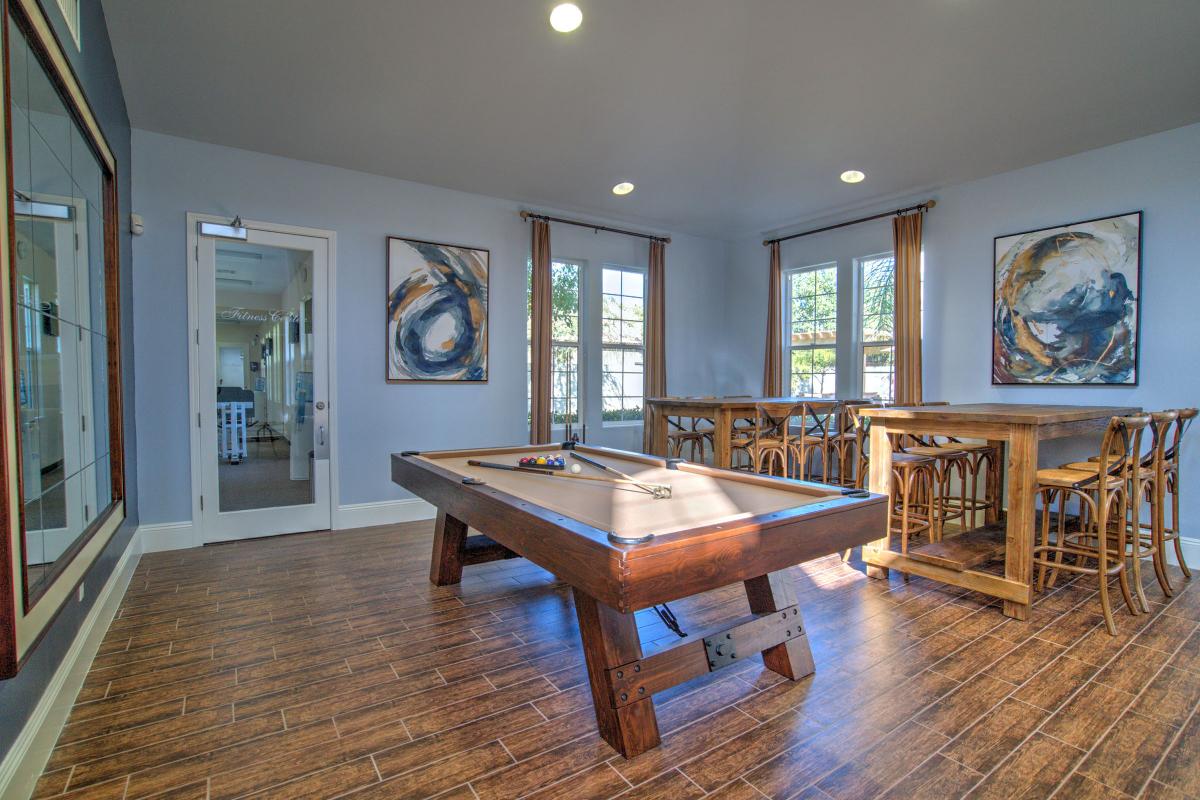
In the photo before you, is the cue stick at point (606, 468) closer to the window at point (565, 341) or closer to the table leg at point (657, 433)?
the table leg at point (657, 433)

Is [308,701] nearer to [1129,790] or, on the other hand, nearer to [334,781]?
[334,781]

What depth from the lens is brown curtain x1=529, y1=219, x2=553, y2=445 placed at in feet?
17.6

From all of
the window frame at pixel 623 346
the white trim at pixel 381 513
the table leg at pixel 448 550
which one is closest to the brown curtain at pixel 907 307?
the window frame at pixel 623 346

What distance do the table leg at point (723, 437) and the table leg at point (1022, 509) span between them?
2.03m

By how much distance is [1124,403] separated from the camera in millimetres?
4020

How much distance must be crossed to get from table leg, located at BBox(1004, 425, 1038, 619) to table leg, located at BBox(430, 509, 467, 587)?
2765mm

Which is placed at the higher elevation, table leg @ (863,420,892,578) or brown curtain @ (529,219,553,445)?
brown curtain @ (529,219,553,445)

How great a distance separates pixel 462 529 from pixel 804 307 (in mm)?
4486

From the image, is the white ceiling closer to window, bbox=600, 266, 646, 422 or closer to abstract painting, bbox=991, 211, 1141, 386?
abstract painting, bbox=991, 211, 1141, 386

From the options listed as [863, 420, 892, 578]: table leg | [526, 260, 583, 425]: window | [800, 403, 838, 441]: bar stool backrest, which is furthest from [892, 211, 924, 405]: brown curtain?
[526, 260, 583, 425]: window

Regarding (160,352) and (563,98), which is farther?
(160,352)

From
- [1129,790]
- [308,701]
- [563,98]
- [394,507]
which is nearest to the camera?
[1129,790]

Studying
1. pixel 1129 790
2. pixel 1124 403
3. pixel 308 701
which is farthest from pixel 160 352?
pixel 1124 403

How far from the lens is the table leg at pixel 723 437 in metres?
4.63
